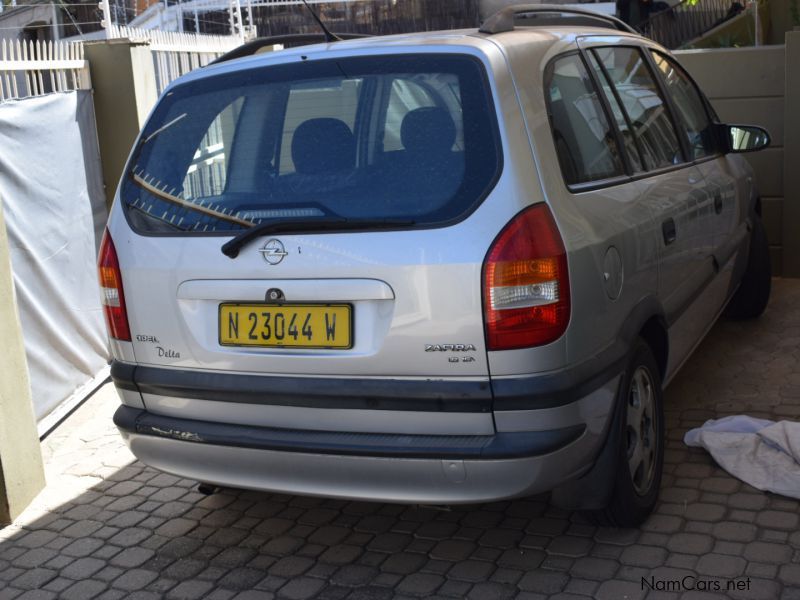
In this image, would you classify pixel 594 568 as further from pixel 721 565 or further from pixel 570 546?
pixel 721 565

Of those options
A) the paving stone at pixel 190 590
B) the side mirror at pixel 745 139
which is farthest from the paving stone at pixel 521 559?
the side mirror at pixel 745 139

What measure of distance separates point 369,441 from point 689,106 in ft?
9.81

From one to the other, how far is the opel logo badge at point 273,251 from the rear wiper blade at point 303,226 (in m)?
0.04

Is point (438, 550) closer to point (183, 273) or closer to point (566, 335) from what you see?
point (566, 335)

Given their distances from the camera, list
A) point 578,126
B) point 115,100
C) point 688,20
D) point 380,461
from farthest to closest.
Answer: point 688,20, point 115,100, point 578,126, point 380,461

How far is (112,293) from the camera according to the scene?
3.87m

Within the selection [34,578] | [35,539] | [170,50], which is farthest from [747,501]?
[170,50]

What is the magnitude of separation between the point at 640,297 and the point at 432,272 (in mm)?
1022

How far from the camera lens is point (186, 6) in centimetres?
2006

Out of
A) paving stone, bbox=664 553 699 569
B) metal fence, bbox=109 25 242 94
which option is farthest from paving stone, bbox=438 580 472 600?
metal fence, bbox=109 25 242 94

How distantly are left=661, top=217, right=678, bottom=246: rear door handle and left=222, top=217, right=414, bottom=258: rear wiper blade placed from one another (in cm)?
139

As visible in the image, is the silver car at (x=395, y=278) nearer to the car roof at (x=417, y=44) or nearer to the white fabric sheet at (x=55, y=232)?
the car roof at (x=417, y=44)

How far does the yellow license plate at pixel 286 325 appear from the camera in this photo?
11.2ft

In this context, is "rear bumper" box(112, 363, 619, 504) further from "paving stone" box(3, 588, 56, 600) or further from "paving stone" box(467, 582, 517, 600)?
"paving stone" box(3, 588, 56, 600)
